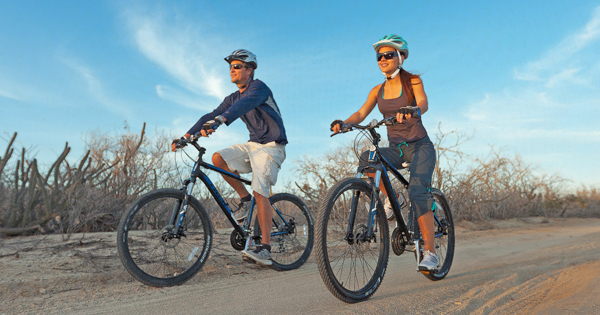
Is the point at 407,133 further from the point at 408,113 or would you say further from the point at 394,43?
the point at 394,43

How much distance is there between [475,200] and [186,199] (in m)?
10.1

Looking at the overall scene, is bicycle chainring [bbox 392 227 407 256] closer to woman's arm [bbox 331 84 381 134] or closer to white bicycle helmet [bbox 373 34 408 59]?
woman's arm [bbox 331 84 381 134]

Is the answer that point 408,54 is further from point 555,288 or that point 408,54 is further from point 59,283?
point 59,283

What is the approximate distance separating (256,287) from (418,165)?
6.09 ft

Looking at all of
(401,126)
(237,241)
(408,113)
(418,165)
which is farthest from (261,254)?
(408,113)

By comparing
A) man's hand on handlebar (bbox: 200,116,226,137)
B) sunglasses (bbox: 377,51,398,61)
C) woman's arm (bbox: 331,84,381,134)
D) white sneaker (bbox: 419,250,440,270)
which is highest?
sunglasses (bbox: 377,51,398,61)

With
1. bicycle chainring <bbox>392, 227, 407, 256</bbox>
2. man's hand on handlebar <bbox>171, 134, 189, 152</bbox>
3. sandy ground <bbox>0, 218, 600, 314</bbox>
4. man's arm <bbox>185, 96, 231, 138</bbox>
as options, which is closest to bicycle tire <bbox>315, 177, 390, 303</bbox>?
sandy ground <bbox>0, 218, 600, 314</bbox>

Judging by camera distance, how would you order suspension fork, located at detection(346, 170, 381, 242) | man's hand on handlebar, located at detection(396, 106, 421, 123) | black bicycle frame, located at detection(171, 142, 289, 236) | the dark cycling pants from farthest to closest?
black bicycle frame, located at detection(171, 142, 289, 236)
the dark cycling pants
man's hand on handlebar, located at detection(396, 106, 421, 123)
suspension fork, located at detection(346, 170, 381, 242)

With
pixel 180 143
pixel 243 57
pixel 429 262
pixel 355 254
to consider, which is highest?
pixel 243 57

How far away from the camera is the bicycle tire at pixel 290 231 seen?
16.0 feet

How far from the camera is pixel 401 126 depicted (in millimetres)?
3990

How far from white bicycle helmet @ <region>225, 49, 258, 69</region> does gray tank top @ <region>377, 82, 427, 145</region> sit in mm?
1532

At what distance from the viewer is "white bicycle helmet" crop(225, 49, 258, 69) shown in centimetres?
450

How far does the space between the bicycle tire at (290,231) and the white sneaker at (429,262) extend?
1670 millimetres
